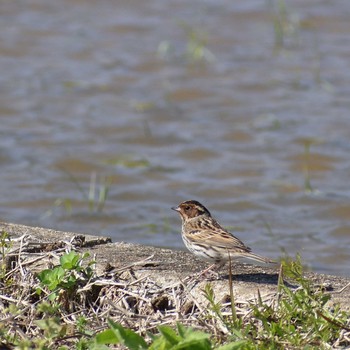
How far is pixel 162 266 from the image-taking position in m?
6.08

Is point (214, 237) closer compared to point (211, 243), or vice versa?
point (211, 243)

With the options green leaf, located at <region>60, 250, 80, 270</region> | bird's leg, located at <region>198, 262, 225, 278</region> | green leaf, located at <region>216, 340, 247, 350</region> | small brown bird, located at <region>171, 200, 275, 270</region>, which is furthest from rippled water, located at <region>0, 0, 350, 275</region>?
green leaf, located at <region>216, 340, 247, 350</region>

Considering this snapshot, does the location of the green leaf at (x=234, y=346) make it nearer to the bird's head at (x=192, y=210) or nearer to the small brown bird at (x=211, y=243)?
the small brown bird at (x=211, y=243)

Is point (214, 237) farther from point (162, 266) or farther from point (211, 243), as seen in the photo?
point (162, 266)

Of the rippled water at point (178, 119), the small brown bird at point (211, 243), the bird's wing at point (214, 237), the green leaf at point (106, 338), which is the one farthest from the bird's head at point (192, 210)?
the rippled water at point (178, 119)

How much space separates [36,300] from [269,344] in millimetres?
1419

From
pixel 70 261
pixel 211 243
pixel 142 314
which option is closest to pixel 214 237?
pixel 211 243

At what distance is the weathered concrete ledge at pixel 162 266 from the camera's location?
18.7ft

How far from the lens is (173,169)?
1208cm

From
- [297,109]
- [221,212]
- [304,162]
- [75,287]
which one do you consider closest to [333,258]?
[221,212]

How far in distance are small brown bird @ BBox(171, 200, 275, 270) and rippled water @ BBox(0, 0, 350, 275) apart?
2866mm

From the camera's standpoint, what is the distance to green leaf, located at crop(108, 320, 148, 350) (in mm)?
4586

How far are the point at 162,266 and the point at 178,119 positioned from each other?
740cm

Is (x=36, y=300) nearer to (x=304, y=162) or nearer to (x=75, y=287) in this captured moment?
(x=75, y=287)
